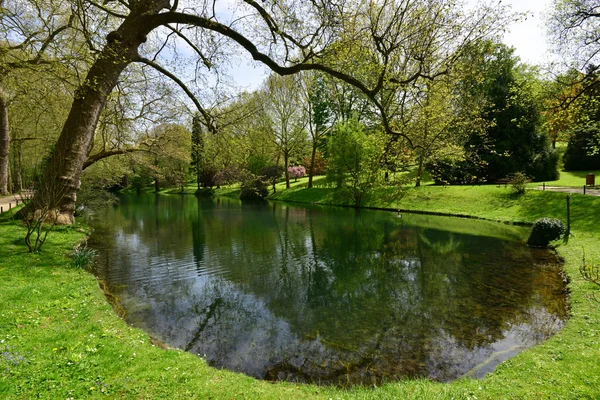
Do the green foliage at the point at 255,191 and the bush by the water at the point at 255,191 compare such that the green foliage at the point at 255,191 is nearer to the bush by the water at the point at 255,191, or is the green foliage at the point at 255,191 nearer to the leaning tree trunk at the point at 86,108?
the bush by the water at the point at 255,191

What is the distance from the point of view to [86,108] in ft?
42.3

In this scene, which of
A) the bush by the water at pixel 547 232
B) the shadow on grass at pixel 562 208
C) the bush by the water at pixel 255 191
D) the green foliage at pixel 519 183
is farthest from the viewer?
the bush by the water at pixel 255 191

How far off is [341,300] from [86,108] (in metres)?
11.8

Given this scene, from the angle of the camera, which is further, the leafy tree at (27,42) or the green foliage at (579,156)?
the green foliage at (579,156)

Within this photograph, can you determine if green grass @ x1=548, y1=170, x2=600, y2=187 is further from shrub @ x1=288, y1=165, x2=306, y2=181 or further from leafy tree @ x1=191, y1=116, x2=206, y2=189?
shrub @ x1=288, y1=165, x2=306, y2=181

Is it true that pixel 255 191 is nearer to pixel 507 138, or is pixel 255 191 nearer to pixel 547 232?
pixel 507 138

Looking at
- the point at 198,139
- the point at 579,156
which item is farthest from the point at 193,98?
the point at 579,156

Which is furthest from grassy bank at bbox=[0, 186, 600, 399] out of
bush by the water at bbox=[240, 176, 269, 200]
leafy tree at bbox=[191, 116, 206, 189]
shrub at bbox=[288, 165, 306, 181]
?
shrub at bbox=[288, 165, 306, 181]

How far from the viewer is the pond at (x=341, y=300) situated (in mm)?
6309

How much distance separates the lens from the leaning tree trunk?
11.9 metres

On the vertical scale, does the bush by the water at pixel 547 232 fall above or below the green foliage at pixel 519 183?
below

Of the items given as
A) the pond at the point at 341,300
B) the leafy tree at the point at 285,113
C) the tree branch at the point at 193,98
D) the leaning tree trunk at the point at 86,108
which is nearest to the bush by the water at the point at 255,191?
the leafy tree at the point at 285,113

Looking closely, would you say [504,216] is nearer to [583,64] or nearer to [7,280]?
[583,64]

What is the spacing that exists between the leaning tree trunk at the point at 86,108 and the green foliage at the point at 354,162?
2053cm
